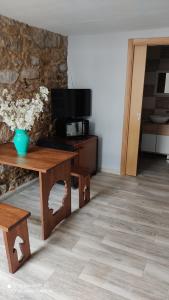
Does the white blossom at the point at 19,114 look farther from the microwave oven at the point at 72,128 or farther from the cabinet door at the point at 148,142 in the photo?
the cabinet door at the point at 148,142

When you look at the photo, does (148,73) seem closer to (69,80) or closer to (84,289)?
(69,80)

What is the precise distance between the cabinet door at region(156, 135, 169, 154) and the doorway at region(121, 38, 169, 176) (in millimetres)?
1304

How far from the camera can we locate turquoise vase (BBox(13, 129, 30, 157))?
2.46 metres

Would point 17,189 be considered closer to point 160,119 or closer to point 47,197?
point 47,197

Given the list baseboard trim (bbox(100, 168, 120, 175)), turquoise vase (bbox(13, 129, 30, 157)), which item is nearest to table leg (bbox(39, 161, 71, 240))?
turquoise vase (bbox(13, 129, 30, 157))

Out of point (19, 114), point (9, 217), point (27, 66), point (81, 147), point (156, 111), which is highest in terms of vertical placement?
point (27, 66)

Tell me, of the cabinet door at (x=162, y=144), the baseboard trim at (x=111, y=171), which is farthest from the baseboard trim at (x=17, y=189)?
the cabinet door at (x=162, y=144)

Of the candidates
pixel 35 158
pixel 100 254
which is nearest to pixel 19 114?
pixel 35 158

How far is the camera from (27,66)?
10.3ft

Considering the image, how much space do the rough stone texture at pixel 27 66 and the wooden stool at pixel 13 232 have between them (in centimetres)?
108

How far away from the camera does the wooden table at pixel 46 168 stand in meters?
2.19

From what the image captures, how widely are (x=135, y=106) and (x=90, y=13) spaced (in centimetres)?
154

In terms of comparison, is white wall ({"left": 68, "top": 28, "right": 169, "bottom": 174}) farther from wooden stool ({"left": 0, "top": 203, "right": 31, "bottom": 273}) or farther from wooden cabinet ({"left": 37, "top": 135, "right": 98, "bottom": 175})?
wooden stool ({"left": 0, "top": 203, "right": 31, "bottom": 273})

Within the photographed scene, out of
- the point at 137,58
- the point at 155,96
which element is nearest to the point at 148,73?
the point at 155,96
